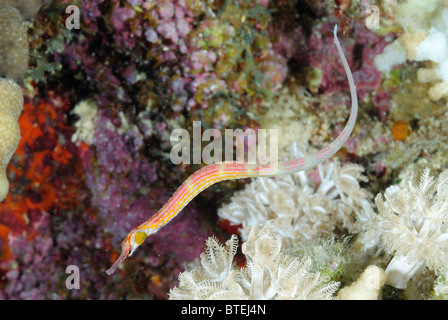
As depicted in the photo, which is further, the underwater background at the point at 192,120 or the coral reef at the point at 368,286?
the underwater background at the point at 192,120

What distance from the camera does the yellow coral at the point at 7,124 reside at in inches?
137

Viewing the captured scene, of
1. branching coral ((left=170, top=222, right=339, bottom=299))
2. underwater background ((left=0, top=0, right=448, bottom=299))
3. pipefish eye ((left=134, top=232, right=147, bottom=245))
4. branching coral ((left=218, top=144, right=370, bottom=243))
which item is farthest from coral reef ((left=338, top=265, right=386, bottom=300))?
pipefish eye ((left=134, top=232, right=147, bottom=245))

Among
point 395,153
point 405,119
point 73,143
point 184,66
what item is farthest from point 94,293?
point 405,119

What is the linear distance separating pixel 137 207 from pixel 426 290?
3.26m

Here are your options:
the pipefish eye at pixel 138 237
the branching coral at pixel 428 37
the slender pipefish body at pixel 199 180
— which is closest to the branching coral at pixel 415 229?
the slender pipefish body at pixel 199 180

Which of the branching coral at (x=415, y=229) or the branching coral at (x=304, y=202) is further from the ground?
the branching coral at (x=304, y=202)

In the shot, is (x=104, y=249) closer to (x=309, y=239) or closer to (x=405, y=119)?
(x=309, y=239)

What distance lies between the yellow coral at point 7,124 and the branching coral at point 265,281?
197 centimetres

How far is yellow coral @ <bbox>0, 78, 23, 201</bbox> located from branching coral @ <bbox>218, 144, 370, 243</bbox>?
8.28ft

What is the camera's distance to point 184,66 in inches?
181

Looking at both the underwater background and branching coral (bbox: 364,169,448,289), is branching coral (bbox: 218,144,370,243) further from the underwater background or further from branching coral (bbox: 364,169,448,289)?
branching coral (bbox: 364,169,448,289)

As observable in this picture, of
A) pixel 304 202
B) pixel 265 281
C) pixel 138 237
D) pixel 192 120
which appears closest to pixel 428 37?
pixel 304 202

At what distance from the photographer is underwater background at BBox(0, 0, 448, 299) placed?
13.9 feet

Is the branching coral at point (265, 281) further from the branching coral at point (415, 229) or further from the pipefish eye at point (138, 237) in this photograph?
the branching coral at point (415, 229)
